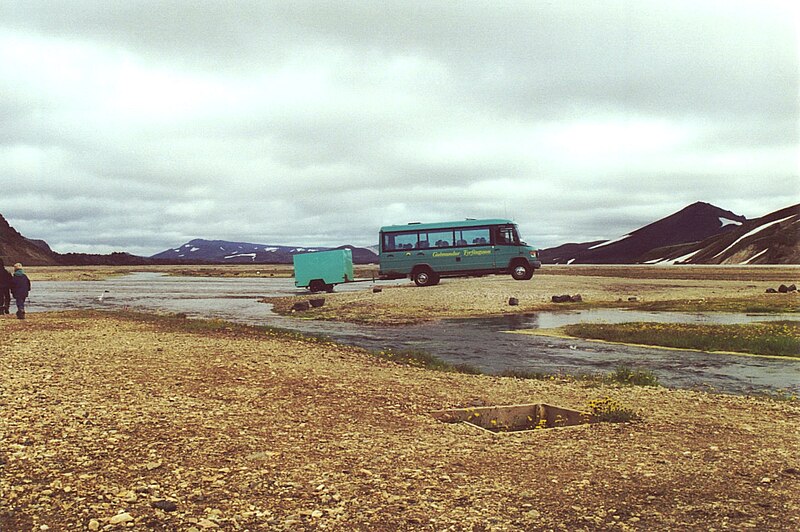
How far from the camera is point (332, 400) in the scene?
1255 centimetres

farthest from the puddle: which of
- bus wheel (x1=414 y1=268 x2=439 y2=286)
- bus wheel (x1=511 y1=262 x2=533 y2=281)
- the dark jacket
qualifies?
bus wheel (x1=414 y1=268 x2=439 y2=286)

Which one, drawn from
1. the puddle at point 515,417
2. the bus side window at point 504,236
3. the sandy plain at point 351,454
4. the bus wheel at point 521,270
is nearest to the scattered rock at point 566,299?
the bus wheel at point 521,270

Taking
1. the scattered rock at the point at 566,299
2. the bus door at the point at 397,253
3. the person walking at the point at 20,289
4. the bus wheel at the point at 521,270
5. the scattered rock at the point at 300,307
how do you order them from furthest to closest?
the bus door at the point at 397,253 → the bus wheel at the point at 521,270 → the scattered rock at the point at 566,299 → the scattered rock at the point at 300,307 → the person walking at the point at 20,289

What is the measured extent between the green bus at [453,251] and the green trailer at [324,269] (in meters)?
11.7

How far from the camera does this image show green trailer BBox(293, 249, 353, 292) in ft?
194

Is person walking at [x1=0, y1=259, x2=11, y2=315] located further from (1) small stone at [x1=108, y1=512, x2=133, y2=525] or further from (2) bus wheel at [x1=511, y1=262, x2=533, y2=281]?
(2) bus wheel at [x1=511, y1=262, x2=533, y2=281]

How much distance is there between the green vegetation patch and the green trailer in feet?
103

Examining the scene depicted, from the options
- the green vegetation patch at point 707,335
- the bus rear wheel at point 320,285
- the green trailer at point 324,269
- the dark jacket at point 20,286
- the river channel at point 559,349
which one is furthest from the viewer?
the bus rear wheel at point 320,285

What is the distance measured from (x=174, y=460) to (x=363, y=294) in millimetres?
41135

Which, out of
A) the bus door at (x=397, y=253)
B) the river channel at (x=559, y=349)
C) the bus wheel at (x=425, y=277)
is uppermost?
the bus door at (x=397, y=253)

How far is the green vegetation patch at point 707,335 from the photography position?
2341 cm

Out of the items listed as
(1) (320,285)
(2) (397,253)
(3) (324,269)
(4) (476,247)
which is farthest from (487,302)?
(1) (320,285)

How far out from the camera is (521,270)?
46.9 m

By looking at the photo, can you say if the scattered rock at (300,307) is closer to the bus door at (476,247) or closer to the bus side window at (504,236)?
the bus door at (476,247)
